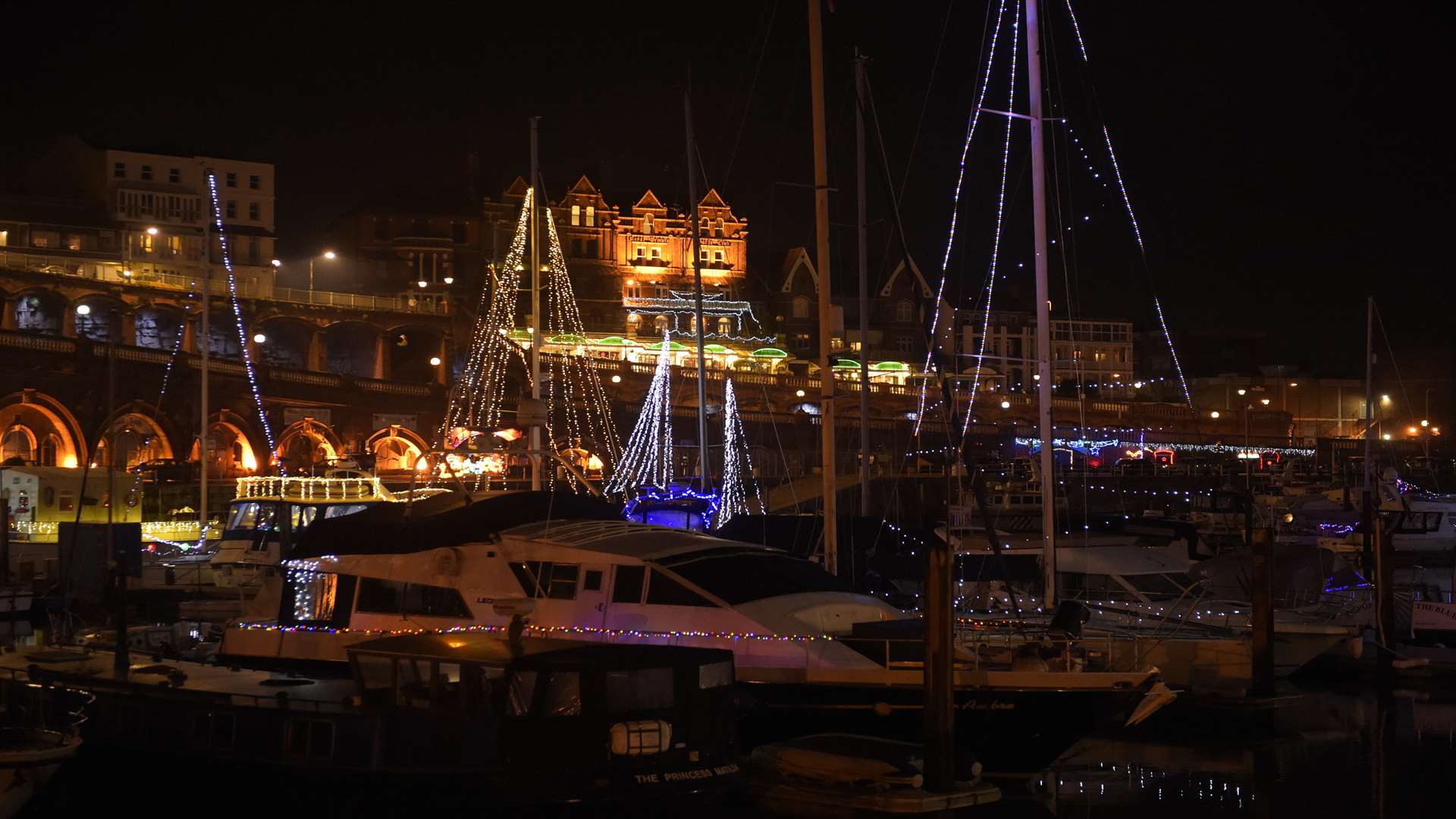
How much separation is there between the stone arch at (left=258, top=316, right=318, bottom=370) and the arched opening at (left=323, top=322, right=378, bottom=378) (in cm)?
193

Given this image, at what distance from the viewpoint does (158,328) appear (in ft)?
250

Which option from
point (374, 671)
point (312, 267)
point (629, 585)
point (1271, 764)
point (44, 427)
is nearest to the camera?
point (374, 671)

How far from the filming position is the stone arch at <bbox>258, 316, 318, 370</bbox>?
264 feet

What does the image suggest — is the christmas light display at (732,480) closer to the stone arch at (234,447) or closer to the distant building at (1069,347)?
the stone arch at (234,447)

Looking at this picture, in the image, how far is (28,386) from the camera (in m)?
57.7

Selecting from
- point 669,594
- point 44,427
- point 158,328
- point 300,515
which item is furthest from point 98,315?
point 669,594

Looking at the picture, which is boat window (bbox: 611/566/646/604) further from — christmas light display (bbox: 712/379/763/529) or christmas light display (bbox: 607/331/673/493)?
christmas light display (bbox: 607/331/673/493)

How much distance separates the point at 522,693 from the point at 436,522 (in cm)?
531

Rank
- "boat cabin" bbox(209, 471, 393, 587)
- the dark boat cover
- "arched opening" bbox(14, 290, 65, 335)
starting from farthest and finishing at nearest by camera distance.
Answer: "arched opening" bbox(14, 290, 65, 335)
"boat cabin" bbox(209, 471, 393, 587)
the dark boat cover

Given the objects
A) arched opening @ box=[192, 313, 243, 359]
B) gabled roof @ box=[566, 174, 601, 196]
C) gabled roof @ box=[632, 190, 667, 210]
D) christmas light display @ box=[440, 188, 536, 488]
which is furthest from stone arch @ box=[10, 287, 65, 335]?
gabled roof @ box=[632, 190, 667, 210]

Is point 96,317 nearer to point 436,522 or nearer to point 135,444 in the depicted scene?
point 135,444

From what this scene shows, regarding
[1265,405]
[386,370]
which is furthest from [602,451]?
[1265,405]

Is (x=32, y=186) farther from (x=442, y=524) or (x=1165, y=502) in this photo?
(x=442, y=524)

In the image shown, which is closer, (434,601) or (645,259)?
(434,601)
